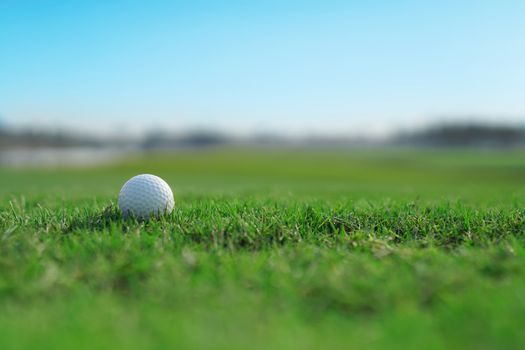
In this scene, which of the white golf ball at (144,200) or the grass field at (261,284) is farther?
the white golf ball at (144,200)

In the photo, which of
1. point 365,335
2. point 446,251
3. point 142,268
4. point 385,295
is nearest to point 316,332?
point 365,335

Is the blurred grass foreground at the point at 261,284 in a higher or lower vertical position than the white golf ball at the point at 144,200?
lower

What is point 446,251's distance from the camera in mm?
3213

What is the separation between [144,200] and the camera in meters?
4.02

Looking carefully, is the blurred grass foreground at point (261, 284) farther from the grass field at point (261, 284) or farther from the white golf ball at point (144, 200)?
the white golf ball at point (144, 200)

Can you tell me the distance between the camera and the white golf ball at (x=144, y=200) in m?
4.02

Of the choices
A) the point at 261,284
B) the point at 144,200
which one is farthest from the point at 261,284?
the point at 144,200

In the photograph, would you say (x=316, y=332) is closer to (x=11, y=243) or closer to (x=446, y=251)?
(x=446, y=251)

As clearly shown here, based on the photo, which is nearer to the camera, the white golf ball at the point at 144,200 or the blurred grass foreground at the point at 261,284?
the blurred grass foreground at the point at 261,284

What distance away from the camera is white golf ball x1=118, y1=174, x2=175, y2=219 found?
4.02m

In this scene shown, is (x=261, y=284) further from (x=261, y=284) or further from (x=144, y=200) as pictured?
(x=144, y=200)

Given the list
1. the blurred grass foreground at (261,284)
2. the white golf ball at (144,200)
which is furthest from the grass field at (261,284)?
the white golf ball at (144,200)

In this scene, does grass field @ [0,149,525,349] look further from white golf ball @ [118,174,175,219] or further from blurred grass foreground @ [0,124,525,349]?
white golf ball @ [118,174,175,219]

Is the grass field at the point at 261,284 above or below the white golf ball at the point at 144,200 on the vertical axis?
below
